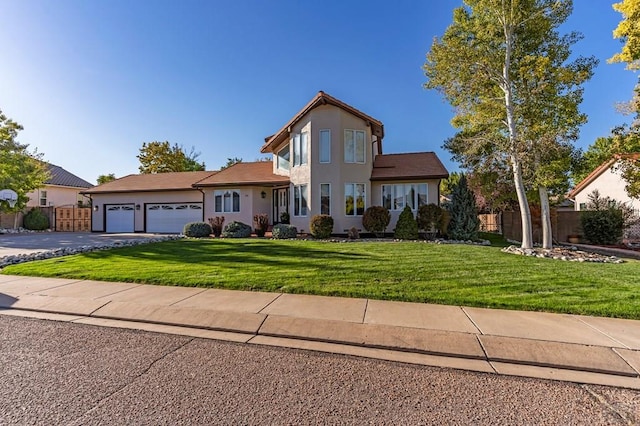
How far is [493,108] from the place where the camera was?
13.5 m

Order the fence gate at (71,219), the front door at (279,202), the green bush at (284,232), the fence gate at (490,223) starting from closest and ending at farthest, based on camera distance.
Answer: the green bush at (284,232)
the front door at (279,202)
the fence gate at (490,223)
the fence gate at (71,219)

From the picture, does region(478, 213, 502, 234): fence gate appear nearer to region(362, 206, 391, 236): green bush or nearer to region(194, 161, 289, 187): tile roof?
region(362, 206, 391, 236): green bush

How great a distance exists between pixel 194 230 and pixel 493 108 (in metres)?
15.9

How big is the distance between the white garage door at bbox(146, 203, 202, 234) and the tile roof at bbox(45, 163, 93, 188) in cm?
1760

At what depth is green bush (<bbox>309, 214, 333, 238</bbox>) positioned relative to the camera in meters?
15.7

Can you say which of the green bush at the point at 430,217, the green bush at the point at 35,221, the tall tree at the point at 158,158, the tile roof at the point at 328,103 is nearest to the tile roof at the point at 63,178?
the green bush at the point at 35,221

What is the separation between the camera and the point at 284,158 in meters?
20.2

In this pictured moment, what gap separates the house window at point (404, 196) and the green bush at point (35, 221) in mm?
29880

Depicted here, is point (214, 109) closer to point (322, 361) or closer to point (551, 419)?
point (322, 361)

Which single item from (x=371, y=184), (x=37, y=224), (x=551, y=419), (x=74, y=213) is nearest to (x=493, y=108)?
(x=371, y=184)

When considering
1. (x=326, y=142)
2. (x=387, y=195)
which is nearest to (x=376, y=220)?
(x=387, y=195)

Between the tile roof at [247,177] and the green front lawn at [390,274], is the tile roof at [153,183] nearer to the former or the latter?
the tile roof at [247,177]

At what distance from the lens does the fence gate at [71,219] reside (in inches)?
1126

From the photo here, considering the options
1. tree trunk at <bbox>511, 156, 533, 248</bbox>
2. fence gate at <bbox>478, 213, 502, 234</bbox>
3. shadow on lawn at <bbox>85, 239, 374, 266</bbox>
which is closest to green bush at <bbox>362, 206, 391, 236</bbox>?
shadow on lawn at <bbox>85, 239, 374, 266</bbox>
